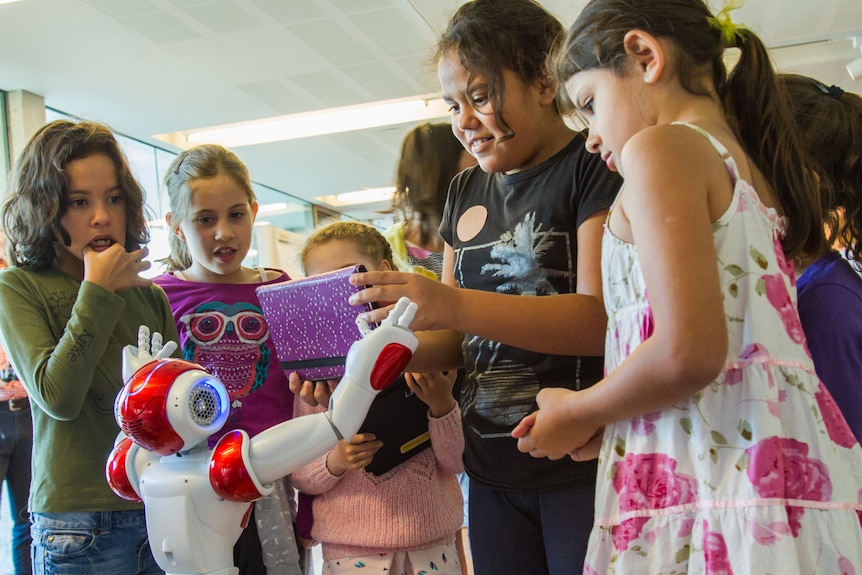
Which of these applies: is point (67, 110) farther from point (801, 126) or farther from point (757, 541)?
point (757, 541)

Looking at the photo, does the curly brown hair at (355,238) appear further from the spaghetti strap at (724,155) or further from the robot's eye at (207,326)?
the spaghetti strap at (724,155)

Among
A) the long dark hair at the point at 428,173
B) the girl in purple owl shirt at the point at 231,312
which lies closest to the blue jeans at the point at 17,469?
the girl in purple owl shirt at the point at 231,312

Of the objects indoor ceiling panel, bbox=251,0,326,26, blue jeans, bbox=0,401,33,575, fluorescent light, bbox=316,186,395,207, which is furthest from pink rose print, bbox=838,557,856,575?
fluorescent light, bbox=316,186,395,207

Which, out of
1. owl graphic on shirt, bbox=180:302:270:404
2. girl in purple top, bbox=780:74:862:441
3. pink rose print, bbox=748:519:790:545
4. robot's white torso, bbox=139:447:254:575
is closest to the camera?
pink rose print, bbox=748:519:790:545

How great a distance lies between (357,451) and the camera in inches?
52.8

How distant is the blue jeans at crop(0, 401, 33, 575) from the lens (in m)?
2.54

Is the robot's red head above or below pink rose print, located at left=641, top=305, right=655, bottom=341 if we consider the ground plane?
below

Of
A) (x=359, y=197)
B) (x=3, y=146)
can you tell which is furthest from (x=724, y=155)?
(x=359, y=197)

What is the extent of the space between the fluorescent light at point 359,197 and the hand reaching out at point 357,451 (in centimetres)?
701

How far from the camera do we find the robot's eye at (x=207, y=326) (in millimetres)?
1434

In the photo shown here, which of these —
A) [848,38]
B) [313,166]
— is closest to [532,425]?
[848,38]

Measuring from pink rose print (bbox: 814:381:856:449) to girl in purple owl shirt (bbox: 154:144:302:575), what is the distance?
943mm

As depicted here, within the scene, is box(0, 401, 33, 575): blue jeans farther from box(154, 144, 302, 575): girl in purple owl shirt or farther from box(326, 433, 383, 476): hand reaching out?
box(326, 433, 383, 476): hand reaching out

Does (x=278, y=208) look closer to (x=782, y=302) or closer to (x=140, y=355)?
(x=140, y=355)
